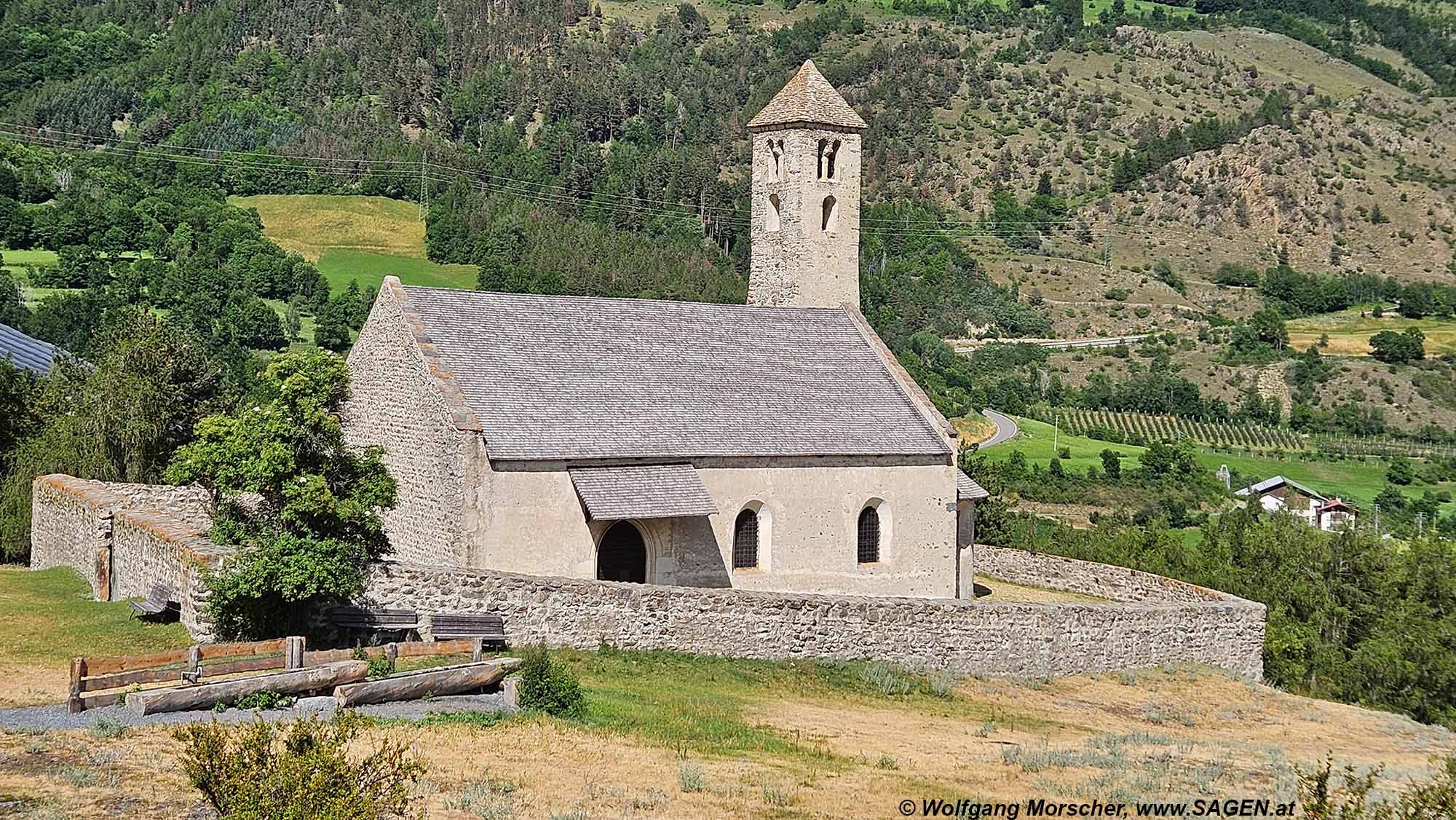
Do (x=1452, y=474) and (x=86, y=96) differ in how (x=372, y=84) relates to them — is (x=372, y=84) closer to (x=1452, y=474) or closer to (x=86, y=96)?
(x=86, y=96)

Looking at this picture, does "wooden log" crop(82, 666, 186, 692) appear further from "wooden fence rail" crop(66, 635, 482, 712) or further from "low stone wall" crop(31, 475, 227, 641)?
"low stone wall" crop(31, 475, 227, 641)

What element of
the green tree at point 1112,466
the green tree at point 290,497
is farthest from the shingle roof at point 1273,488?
the green tree at point 290,497

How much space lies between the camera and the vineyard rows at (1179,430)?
112750 millimetres

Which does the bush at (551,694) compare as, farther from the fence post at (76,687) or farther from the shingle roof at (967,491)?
the shingle roof at (967,491)

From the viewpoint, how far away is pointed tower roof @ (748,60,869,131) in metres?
41.1

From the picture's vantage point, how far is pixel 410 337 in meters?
32.4

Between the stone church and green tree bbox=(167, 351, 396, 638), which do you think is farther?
the stone church

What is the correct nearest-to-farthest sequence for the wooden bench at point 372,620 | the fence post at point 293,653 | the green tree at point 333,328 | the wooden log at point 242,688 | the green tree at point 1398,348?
the wooden log at point 242,688
the fence post at point 293,653
the wooden bench at point 372,620
the green tree at point 333,328
the green tree at point 1398,348

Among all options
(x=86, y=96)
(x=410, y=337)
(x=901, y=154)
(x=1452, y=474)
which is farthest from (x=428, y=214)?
(x=410, y=337)

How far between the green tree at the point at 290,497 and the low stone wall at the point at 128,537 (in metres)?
0.71

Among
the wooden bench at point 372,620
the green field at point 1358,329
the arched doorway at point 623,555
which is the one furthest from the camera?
the green field at point 1358,329

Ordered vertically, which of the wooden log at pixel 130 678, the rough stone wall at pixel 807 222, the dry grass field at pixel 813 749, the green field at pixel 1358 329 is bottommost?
the dry grass field at pixel 813 749

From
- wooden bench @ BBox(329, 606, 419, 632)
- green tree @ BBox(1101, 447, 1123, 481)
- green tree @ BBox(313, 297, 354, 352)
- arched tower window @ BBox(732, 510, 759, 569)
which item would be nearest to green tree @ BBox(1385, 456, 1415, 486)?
green tree @ BBox(1101, 447, 1123, 481)

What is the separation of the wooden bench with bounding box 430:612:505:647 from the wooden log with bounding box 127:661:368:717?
4.00 metres
